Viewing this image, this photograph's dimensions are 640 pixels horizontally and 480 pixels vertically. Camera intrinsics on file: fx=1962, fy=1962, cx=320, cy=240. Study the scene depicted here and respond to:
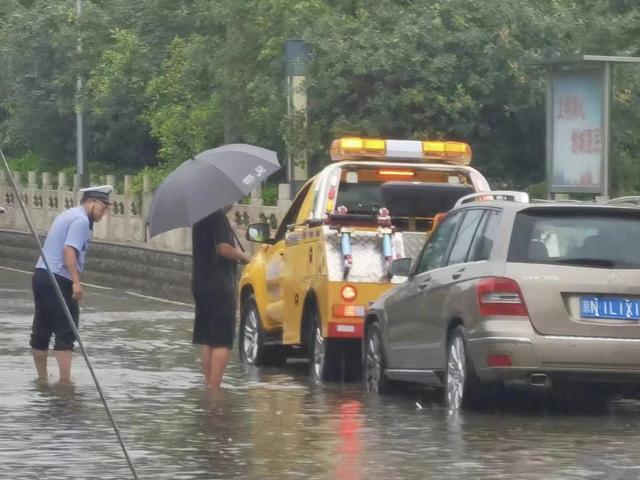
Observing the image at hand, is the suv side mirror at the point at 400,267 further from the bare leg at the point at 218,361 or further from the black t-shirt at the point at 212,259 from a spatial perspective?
the bare leg at the point at 218,361

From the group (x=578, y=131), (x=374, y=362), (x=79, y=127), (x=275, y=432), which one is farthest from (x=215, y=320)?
(x=79, y=127)

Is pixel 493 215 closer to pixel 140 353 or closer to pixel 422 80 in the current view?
pixel 140 353

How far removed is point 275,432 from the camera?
12.6 m

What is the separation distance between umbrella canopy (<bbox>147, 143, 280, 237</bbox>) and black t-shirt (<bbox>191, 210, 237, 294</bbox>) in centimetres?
21

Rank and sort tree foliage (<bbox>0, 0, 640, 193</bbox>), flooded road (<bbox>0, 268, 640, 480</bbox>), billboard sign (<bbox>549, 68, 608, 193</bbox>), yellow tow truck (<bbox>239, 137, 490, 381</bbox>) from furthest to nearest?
tree foliage (<bbox>0, 0, 640, 193</bbox>) < billboard sign (<bbox>549, 68, 608, 193</bbox>) < yellow tow truck (<bbox>239, 137, 490, 381</bbox>) < flooded road (<bbox>0, 268, 640, 480</bbox>)

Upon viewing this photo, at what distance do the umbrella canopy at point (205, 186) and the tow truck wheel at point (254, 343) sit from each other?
3.27 meters

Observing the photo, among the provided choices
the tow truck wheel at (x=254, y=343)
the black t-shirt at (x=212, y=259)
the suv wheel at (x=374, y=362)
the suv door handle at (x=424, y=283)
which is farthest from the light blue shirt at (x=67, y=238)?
the suv door handle at (x=424, y=283)

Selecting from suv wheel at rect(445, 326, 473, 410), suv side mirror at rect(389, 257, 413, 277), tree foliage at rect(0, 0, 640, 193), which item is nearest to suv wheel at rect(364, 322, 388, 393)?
suv side mirror at rect(389, 257, 413, 277)

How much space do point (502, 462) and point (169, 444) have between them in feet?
6.90

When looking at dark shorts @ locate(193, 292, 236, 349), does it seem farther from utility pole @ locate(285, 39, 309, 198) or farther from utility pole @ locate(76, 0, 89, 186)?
utility pole @ locate(76, 0, 89, 186)

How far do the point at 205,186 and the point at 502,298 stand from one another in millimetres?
3151

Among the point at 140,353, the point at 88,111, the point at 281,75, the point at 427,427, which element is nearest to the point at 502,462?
the point at 427,427

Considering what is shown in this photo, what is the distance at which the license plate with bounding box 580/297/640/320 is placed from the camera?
13.5m

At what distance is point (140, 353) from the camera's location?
64.9 ft
